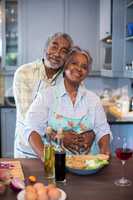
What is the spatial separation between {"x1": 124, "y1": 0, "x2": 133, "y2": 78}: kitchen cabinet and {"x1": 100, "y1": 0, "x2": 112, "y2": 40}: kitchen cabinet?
0.61 ft

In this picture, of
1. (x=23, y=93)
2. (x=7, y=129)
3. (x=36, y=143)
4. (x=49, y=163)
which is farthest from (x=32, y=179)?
(x=7, y=129)

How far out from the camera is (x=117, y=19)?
151 inches

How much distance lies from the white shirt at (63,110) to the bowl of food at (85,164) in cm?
30

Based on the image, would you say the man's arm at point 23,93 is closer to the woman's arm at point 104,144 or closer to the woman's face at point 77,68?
the woman's face at point 77,68

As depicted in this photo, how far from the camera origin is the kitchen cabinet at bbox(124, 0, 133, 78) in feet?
12.0

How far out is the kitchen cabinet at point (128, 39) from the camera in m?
3.66

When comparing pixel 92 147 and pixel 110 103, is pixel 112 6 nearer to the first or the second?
pixel 110 103

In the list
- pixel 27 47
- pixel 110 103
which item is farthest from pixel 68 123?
pixel 27 47

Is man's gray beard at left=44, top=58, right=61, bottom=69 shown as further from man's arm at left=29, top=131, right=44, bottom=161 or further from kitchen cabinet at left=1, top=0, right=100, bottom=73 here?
kitchen cabinet at left=1, top=0, right=100, bottom=73

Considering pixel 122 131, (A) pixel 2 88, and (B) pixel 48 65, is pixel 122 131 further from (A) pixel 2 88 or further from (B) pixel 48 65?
(A) pixel 2 88

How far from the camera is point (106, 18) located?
409 cm

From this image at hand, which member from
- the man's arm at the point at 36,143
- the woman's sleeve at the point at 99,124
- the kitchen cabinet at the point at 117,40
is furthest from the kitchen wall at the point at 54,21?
the man's arm at the point at 36,143

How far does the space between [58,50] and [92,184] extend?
1.05m

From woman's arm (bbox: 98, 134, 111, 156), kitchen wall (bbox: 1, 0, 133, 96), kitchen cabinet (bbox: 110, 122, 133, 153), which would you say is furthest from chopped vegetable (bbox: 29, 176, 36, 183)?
kitchen wall (bbox: 1, 0, 133, 96)
